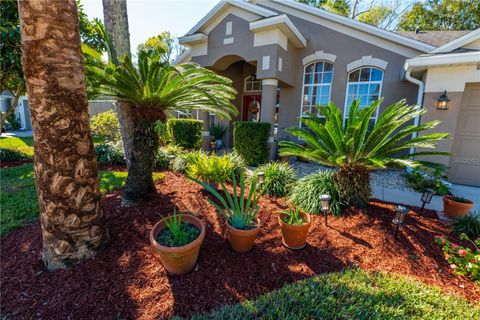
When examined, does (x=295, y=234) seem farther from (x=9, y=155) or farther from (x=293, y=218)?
(x=9, y=155)

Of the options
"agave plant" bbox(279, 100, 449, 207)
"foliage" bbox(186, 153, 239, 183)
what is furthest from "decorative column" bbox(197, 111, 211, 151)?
"agave plant" bbox(279, 100, 449, 207)

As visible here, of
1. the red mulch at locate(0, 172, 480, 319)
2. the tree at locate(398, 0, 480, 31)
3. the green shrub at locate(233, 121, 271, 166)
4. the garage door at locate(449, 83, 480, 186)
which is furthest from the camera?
the tree at locate(398, 0, 480, 31)

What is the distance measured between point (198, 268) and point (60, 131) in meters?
2.09

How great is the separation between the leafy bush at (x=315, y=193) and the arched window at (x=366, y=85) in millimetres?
5139

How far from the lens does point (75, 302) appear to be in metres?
2.08

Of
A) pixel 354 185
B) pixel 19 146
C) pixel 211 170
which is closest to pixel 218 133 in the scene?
pixel 211 170

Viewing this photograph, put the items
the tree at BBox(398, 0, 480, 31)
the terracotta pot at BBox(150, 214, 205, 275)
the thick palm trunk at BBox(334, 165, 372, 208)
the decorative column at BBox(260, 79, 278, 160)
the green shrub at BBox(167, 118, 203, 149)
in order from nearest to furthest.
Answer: the terracotta pot at BBox(150, 214, 205, 275), the thick palm trunk at BBox(334, 165, 372, 208), the decorative column at BBox(260, 79, 278, 160), the green shrub at BBox(167, 118, 203, 149), the tree at BBox(398, 0, 480, 31)

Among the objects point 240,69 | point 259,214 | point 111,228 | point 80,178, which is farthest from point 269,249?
point 240,69

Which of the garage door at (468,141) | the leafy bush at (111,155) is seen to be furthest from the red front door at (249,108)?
the garage door at (468,141)

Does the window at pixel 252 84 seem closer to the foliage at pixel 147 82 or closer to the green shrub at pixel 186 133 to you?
the green shrub at pixel 186 133

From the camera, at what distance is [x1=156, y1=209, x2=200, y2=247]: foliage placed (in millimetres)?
2408

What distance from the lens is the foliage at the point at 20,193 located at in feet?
12.2

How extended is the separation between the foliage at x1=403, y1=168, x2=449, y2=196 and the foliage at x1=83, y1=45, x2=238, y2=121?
16.5 feet

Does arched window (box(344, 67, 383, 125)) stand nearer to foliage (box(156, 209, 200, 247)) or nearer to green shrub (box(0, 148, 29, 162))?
foliage (box(156, 209, 200, 247))
